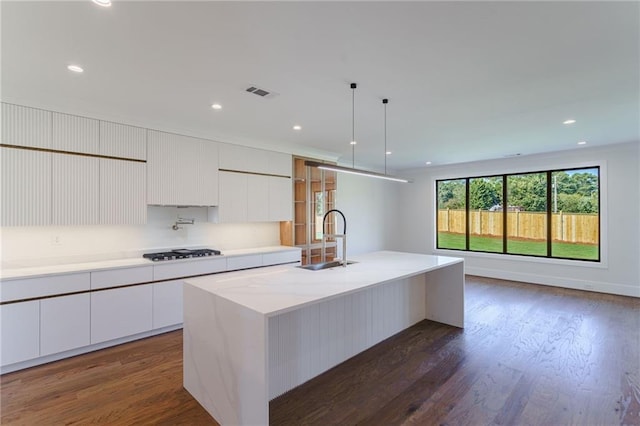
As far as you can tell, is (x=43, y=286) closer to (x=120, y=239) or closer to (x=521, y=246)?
(x=120, y=239)

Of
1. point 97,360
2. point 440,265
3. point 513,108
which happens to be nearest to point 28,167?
point 97,360

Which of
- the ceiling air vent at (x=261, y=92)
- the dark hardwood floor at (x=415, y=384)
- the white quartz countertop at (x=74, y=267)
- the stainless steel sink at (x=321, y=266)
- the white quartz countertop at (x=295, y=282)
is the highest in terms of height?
the ceiling air vent at (x=261, y=92)

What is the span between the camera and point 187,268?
387 cm

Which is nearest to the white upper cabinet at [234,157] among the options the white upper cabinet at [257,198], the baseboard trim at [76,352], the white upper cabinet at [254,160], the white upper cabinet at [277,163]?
the white upper cabinet at [254,160]

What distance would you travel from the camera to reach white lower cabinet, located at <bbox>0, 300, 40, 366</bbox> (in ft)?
8.80

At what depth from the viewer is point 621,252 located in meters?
5.21

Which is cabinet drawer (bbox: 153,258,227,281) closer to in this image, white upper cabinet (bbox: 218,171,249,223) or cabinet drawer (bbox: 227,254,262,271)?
cabinet drawer (bbox: 227,254,262,271)

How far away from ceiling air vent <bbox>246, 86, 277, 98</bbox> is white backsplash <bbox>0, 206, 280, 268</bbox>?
2283 mm

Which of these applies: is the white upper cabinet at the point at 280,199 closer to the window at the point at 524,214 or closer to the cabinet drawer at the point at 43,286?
the cabinet drawer at the point at 43,286

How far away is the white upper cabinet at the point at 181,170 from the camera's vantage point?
3.79 metres

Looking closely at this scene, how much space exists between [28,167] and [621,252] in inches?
330

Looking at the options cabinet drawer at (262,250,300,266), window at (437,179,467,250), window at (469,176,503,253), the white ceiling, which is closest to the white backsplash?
cabinet drawer at (262,250,300,266)

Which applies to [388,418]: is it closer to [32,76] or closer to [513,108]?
[513,108]

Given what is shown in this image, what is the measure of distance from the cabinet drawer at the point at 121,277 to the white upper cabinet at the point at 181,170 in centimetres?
85
